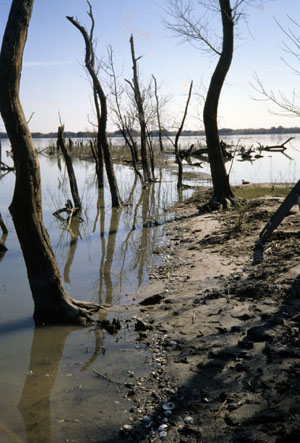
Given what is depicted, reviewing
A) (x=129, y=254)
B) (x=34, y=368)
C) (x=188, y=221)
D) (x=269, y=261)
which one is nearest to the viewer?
(x=34, y=368)

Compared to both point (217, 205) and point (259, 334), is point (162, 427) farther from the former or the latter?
point (217, 205)

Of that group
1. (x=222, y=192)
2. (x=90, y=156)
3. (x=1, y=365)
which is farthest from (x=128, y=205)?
(x=90, y=156)

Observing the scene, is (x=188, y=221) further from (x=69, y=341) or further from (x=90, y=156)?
(x=90, y=156)

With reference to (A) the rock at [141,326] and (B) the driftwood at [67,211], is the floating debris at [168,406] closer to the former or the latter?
(A) the rock at [141,326]

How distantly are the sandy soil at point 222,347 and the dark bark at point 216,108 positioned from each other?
506 centimetres

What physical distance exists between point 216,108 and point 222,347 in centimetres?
985

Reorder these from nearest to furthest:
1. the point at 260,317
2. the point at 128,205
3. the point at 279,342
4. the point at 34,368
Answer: the point at 279,342, the point at 34,368, the point at 260,317, the point at 128,205

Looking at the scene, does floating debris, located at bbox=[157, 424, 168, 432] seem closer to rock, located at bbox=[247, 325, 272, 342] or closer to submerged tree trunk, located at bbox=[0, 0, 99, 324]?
rock, located at bbox=[247, 325, 272, 342]

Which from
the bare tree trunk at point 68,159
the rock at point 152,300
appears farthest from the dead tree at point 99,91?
the rock at point 152,300

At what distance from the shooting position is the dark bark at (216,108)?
12.1 meters

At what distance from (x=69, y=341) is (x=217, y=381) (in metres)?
2.02

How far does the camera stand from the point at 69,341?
5.13 meters

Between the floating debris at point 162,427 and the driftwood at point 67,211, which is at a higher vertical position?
the driftwood at point 67,211

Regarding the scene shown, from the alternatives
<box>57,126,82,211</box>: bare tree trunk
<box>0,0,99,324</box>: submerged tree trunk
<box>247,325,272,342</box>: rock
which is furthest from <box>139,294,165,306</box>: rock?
<box>57,126,82,211</box>: bare tree trunk
